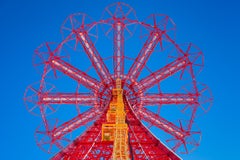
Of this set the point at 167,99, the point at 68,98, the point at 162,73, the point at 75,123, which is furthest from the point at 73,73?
the point at 167,99

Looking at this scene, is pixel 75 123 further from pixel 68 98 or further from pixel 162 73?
pixel 162 73

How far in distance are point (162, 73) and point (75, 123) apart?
20.4 feet

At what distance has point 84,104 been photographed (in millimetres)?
30969

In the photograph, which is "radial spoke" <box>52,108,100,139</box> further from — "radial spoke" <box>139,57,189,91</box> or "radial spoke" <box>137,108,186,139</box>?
"radial spoke" <box>139,57,189,91</box>

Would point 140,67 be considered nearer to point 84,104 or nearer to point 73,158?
point 84,104

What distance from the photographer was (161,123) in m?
31.4

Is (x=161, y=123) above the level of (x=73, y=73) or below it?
below

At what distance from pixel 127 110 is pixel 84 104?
268cm

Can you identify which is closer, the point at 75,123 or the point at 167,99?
the point at 75,123

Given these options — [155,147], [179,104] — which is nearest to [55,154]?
[155,147]

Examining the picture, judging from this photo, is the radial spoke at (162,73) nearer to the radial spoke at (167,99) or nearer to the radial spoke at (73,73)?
the radial spoke at (167,99)

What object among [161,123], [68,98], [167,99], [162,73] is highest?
[162,73]

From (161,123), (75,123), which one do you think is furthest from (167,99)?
(75,123)

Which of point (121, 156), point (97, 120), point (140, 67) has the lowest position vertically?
point (121, 156)
